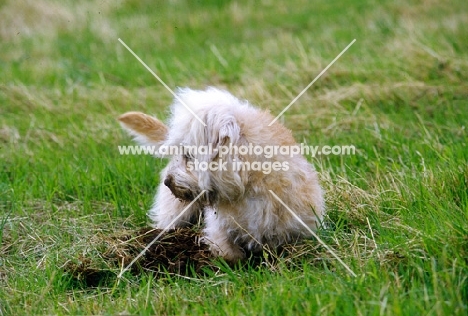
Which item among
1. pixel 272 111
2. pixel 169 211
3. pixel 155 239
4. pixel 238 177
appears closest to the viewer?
pixel 238 177

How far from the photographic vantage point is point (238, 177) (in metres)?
3.46

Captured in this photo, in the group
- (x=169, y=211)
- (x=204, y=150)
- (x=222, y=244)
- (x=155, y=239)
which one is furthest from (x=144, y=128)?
(x=222, y=244)

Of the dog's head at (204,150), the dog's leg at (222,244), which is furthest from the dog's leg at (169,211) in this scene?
the dog's head at (204,150)

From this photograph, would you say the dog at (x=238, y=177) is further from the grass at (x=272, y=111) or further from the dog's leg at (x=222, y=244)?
the grass at (x=272, y=111)

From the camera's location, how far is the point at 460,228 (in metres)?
3.07

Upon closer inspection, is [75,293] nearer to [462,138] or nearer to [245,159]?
[245,159]

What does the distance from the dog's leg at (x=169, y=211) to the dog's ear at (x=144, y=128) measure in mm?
330

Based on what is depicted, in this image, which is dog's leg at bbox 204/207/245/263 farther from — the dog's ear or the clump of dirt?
the dog's ear

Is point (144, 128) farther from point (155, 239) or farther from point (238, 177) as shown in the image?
point (238, 177)

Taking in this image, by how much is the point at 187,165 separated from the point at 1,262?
50.3 inches

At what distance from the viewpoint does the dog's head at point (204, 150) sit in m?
3.46

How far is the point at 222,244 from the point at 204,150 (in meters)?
0.58

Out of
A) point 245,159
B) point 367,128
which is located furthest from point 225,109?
point 367,128

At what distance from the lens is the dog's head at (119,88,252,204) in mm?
3455
